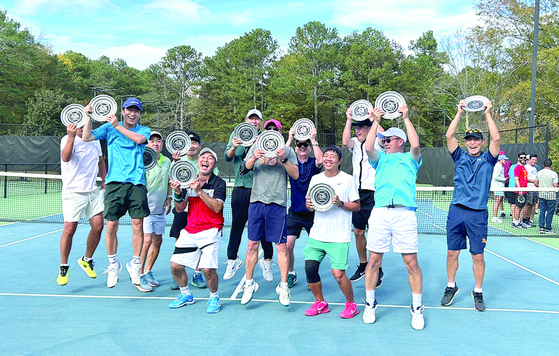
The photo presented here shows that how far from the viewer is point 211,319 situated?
5.12 meters

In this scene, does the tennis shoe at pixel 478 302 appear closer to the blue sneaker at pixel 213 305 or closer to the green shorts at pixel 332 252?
the green shorts at pixel 332 252

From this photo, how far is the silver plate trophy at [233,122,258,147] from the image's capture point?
5.89 m

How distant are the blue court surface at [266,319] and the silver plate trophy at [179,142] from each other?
200cm

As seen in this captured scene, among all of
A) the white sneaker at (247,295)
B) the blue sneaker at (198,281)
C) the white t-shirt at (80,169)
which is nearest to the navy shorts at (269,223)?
the white sneaker at (247,295)

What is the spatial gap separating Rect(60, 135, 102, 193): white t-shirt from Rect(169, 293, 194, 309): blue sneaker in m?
2.04

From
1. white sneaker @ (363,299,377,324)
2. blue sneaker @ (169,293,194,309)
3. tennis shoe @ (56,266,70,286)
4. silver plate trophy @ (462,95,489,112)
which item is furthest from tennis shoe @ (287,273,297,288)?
silver plate trophy @ (462,95,489,112)

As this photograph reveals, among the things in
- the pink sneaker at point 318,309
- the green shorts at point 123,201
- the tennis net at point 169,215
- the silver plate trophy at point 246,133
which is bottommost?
the tennis net at point 169,215

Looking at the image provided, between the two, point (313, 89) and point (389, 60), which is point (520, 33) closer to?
point (389, 60)

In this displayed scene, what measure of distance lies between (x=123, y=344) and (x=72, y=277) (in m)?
2.94

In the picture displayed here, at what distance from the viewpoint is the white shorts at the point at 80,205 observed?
239 inches

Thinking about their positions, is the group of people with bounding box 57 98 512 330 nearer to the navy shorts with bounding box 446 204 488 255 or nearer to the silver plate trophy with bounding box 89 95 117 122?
the navy shorts with bounding box 446 204 488 255

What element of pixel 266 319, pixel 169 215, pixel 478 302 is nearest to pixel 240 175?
pixel 266 319

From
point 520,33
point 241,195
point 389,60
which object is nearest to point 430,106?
point 389,60

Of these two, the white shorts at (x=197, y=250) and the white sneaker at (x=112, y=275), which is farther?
the white sneaker at (x=112, y=275)
